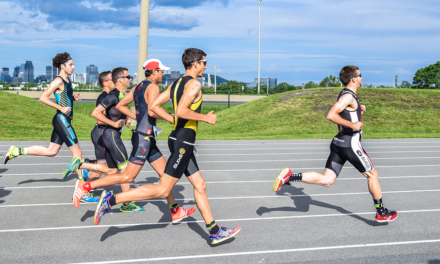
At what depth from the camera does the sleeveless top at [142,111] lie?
18.6 feet

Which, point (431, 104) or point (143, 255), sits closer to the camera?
point (143, 255)

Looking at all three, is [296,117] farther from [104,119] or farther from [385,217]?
[385,217]

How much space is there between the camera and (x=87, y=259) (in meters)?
4.40

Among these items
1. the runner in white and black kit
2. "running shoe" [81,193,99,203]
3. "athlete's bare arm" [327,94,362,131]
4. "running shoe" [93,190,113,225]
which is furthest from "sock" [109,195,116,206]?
"athlete's bare arm" [327,94,362,131]

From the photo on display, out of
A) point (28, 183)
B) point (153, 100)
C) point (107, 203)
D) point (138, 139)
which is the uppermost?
point (153, 100)

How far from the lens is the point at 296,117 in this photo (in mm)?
23984

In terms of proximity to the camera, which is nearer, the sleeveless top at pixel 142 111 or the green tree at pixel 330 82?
the sleeveless top at pixel 142 111

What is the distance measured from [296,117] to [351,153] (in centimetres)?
1861

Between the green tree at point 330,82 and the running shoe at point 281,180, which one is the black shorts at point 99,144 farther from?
the green tree at point 330,82

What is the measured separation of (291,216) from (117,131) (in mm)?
2934

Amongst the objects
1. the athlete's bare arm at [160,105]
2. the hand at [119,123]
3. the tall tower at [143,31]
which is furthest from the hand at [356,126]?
the tall tower at [143,31]

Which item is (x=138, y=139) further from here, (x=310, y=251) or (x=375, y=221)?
(x=375, y=221)

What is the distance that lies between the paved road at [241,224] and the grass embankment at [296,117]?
10.1 m

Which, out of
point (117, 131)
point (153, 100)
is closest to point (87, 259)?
point (153, 100)
